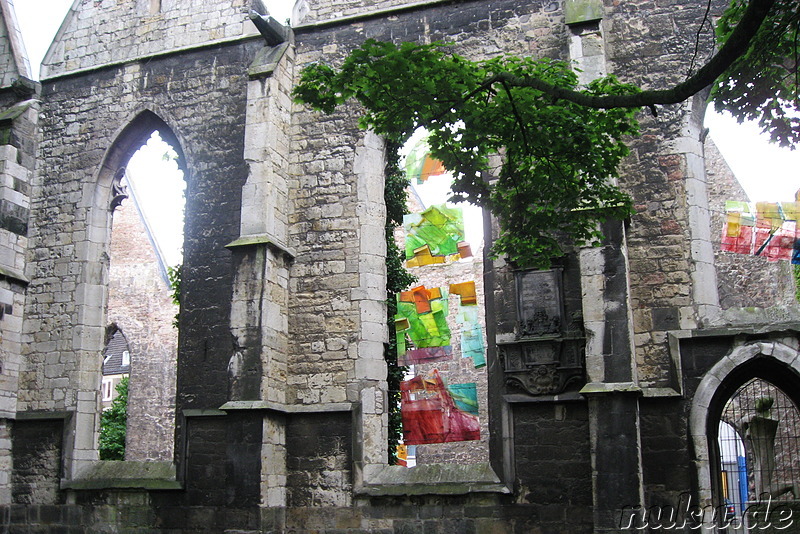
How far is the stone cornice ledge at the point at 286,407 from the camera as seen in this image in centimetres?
917

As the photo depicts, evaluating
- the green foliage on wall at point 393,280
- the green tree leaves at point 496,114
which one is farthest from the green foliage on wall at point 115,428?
the green tree leaves at point 496,114

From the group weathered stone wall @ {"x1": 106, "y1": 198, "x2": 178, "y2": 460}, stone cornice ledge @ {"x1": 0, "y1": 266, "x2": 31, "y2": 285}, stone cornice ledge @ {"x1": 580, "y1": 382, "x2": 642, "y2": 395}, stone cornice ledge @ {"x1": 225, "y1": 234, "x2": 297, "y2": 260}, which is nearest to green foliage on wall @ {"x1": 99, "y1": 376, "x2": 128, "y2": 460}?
weathered stone wall @ {"x1": 106, "y1": 198, "x2": 178, "y2": 460}

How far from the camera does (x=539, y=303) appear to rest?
9047 millimetres

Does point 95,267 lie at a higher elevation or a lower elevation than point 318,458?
higher

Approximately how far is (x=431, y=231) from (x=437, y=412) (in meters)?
4.76

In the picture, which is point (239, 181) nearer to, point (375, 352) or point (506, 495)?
point (375, 352)

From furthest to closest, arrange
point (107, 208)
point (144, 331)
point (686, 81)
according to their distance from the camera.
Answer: point (144, 331), point (107, 208), point (686, 81)

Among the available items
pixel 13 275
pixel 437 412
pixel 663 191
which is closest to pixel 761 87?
pixel 663 191

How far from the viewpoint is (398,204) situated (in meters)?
14.9

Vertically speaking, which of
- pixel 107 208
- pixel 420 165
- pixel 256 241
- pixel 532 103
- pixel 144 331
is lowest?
pixel 256 241

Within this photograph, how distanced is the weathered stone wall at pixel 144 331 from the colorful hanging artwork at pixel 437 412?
7302mm

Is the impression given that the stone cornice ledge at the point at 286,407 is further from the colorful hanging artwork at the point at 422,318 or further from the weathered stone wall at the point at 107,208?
the colorful hanging artwork at the point at 422,318

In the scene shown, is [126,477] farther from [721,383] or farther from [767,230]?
[767,230]

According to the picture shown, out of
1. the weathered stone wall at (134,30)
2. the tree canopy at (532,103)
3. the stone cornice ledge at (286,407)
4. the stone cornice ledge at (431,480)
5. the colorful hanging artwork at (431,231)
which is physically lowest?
the stone cornice ledge at (431,480)
